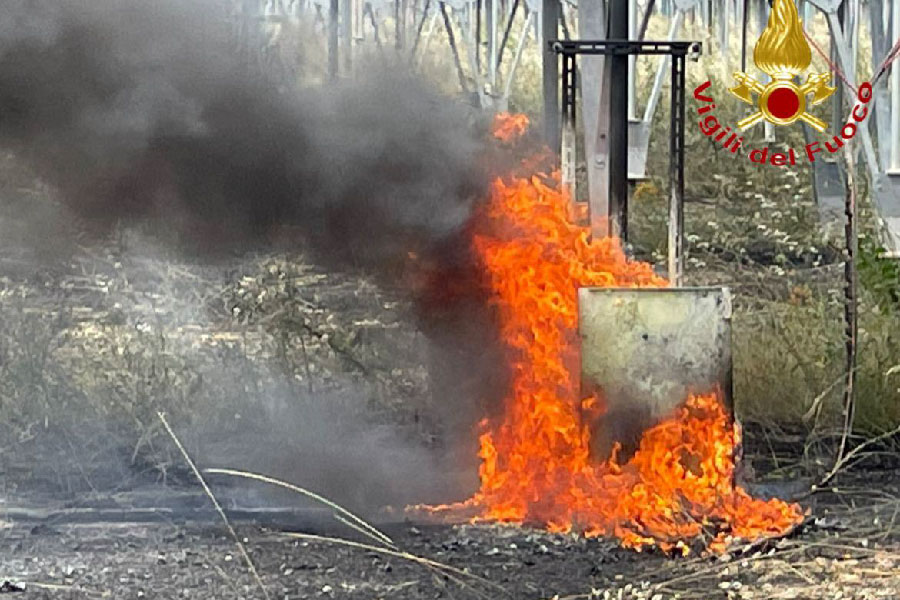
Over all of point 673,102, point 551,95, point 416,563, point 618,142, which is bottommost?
point 416,563

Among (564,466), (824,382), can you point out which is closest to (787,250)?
(824,382)

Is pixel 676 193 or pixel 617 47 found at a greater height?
pixel 617 47

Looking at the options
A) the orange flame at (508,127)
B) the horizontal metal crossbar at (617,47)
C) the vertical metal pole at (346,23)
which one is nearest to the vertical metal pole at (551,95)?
the orange flame at (508,127)

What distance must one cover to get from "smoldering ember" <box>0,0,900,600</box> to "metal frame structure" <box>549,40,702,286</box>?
18mm

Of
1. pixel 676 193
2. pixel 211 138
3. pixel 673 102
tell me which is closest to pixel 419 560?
pixel 676 193

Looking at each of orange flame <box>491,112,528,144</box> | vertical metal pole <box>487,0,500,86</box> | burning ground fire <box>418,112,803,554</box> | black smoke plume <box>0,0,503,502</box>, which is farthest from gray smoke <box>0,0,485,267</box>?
vertical metal pole <box>487,0,500,86</box>

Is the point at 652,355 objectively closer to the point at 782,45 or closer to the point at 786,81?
the point at 782,45

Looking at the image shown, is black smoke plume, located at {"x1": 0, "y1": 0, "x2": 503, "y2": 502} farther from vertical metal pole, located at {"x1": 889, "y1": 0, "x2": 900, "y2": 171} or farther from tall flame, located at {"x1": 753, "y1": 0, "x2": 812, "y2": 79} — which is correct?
vertical metal pole, located at {"x1": 889, "y1": 0, "x2": 900, "y2": 171}

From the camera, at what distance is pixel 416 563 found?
5.91m

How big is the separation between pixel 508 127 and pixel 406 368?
205 cm

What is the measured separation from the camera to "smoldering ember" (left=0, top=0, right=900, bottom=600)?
20.0 ft

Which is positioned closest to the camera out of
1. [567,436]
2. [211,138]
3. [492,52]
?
[567,436]

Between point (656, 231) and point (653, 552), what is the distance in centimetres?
702

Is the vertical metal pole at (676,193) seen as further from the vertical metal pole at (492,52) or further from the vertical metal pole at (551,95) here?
the vertical metal pole at (492,52)
